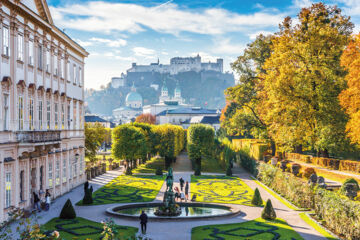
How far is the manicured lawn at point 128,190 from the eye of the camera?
3519cm

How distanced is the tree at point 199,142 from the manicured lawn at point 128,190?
11.0 m

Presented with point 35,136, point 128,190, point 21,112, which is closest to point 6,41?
point 21,112

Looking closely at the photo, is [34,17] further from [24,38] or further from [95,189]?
[95,189]

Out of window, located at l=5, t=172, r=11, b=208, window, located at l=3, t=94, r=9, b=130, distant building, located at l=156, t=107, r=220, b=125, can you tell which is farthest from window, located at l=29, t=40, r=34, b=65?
distant building, located at l=156, t=107, r=220, b=125

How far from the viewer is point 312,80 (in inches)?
1585

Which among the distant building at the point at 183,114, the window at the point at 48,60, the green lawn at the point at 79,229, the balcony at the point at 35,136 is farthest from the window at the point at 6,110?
the distant building at the point at 183,114

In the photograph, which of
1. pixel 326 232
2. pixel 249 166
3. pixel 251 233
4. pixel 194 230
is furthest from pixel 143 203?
pixel 249 166

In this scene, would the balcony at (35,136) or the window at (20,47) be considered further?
the window at (20,47)

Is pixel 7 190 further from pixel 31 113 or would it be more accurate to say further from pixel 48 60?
pixel 48 60

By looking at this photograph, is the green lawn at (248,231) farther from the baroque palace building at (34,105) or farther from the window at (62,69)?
the window at (62,69)

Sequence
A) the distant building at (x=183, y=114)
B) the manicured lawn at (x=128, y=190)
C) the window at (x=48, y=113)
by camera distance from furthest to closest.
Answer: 1. the distant building at (x=183, y=114)
2. the manicured lawn at (x=128, y=190)
3. the window at (x=48, y=113)

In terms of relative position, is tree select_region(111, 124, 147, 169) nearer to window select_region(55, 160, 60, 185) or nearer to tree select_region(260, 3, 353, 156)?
window select_region(55, 160, 60, 185)

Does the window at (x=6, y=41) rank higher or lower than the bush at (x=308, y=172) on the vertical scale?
higher

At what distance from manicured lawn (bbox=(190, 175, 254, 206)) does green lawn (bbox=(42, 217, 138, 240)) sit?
11.4 meters
